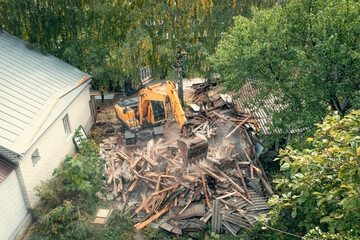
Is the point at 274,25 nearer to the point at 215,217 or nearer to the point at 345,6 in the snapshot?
the point at 345,6

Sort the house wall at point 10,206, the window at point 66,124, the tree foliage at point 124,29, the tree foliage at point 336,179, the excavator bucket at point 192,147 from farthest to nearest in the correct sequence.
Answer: the tree foliage at point 124,29
the window at point 66,124
the excavator bucket at point 192,147
the house wall at point 10,206
the tree foliage at point 336,179

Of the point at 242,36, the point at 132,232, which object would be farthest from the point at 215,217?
the point at 242,36

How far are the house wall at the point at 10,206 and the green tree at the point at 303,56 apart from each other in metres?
10.9

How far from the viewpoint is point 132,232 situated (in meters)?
11.9

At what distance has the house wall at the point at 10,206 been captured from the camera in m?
10.3

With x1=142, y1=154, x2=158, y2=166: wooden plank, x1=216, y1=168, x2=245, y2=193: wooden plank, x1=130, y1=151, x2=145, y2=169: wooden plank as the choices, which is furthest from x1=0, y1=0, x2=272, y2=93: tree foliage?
x1=216, y1=168, x2=245, y2=193: wooden plank

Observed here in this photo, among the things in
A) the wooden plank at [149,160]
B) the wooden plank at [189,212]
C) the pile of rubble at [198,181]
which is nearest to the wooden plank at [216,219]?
the pile of rubble at [198,181]

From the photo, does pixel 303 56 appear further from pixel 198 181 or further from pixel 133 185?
pixel 133 185

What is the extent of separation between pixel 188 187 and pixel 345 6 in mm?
10241

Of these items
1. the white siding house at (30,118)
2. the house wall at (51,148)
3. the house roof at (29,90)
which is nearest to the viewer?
the white siding house at (30,118)

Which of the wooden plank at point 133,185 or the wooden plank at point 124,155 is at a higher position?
the wooden plank at point 124,155

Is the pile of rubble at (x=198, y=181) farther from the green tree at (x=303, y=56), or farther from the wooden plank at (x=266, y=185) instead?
the green tree at (x=303, y=56)

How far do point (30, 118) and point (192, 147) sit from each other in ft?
25.5

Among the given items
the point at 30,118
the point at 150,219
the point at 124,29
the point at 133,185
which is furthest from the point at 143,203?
the point at 124,29
